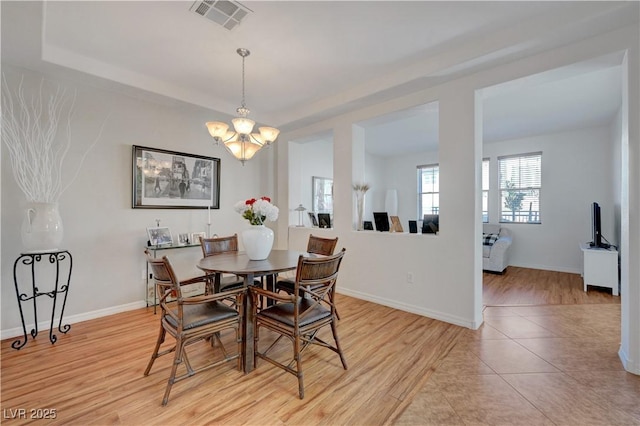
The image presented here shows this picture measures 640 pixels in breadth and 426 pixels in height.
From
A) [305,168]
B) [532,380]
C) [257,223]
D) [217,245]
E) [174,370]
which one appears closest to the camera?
[174,370]

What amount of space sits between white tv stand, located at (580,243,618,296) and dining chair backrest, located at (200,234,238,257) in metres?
5.07

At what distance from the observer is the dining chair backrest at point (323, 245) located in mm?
3125

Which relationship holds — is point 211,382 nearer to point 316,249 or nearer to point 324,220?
point 316,249

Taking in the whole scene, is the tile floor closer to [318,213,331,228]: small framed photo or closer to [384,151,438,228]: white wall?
[318,213,331,228]: small framed photo

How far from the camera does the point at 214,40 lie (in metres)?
2.67

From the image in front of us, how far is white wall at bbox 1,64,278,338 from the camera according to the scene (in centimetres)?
282

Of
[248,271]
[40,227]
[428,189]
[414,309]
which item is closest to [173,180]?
[40,227]

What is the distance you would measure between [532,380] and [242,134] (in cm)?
315

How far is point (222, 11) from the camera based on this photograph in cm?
228

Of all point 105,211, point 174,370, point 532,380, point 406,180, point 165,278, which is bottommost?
point 532,380

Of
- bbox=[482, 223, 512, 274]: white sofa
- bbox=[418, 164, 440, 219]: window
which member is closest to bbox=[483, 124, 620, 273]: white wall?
bbox=[482, 223, 512, 274]: white sofa

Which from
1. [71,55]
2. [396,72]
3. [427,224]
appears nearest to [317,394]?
[427,224]

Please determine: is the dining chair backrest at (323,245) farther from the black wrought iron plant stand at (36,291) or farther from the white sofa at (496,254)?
the white sofa at (496,254)

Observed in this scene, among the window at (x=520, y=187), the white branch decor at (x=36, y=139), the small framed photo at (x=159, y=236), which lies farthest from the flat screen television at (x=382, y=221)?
the window at (x=520, y=187)
